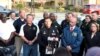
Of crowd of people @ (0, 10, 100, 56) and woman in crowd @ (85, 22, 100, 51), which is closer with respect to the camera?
woman in crowd @ (85, 22, 100, 51)

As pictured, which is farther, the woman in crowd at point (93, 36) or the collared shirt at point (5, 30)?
the collared shirt at point (5, 30)

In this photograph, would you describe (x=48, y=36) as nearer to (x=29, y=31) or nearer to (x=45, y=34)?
(x=45, y=34)

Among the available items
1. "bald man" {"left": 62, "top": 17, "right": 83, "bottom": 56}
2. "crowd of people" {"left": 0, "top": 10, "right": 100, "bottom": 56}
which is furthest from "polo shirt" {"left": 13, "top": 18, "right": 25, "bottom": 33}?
"bald man" {"left": 62, "top": 17, "right": 83, "bottom": 56}

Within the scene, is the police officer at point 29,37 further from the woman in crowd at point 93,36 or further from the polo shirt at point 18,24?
the woman in crowd at point 93,36

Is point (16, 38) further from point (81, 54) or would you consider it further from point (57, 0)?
point (57, 0)

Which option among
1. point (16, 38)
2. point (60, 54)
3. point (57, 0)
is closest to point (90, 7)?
point (57, 0)

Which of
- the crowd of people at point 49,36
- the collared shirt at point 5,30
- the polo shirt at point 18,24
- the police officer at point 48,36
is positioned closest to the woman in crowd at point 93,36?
the crowd of people at point 49,36

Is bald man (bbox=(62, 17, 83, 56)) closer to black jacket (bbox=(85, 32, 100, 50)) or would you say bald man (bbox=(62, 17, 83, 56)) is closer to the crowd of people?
the crowd of people

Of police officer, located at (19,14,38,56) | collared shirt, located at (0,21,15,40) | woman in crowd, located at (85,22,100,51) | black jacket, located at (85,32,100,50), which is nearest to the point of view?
woman in crowd, located at (85,22,100,51)

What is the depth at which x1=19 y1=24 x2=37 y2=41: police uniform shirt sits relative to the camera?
984 centimetres

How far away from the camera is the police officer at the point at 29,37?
9.83 meters

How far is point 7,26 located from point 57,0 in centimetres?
5097

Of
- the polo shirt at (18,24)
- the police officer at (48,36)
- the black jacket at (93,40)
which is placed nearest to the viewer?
the black jacket at (93,40)

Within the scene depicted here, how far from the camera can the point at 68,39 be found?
8867mm
